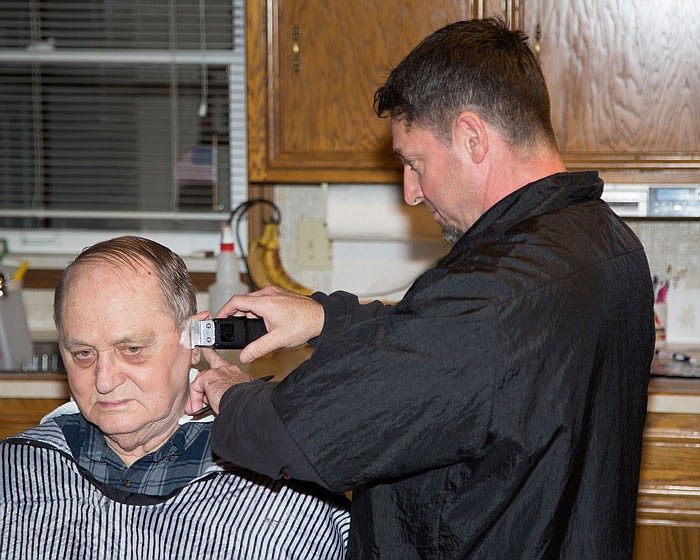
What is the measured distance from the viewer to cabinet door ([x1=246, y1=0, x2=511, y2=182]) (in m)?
2.70

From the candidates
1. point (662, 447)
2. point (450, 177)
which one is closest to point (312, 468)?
point (450, 177)

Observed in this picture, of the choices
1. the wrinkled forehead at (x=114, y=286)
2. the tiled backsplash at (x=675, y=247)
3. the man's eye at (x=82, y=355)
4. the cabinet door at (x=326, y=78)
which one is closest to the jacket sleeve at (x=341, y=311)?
the wrinkled forehead at (x=114, y=286)

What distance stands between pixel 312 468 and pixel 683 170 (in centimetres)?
198

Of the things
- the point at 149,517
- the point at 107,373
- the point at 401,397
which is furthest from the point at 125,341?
the point at 401,397

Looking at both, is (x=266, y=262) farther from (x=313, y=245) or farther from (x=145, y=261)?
(x=145, y=261)

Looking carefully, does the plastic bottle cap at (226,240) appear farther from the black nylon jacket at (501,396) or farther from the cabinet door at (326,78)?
the black nylon jacket at (501,396)

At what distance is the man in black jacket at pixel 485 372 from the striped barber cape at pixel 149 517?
0.85 ft

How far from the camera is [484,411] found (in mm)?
1027

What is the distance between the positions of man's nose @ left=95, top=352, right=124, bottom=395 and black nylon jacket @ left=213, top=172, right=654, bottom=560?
15.3 inches

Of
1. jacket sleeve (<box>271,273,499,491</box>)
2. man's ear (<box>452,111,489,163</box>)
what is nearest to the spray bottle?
man's ear (<box>452,111,489,163</box>)

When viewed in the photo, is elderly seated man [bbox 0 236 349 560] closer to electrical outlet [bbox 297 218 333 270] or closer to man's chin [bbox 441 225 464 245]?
man's chin [bbox 441 225 464 245]

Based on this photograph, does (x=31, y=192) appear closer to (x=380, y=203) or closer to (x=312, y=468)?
(x=380, y=203)

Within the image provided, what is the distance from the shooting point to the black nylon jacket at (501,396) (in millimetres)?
1021

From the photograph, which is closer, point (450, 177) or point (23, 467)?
point (450, 177)
